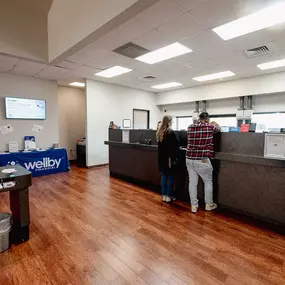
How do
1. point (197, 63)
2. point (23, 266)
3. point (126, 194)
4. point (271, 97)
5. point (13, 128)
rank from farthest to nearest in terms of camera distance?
1. point (271, 97)
2. point (13, 128)
3. point (197, 63)
4. point (126, 194)
5. point (23, 266)

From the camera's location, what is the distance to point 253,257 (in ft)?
6.54

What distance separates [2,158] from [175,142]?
167 inches

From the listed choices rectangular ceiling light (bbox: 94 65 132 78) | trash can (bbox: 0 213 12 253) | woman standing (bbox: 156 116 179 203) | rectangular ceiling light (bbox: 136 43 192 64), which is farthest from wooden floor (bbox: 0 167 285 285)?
rectangular ceiling light (bbox: 94 65 132 78)

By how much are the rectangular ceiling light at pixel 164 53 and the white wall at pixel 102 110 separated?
2489 millimetres

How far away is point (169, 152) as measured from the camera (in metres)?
3.20

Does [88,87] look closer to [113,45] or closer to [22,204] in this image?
[113,45]

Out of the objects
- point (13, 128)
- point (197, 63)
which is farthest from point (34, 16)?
point (197, 63)

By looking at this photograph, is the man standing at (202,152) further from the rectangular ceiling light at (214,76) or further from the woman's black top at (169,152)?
the rectangular ceiling light at (214,76)

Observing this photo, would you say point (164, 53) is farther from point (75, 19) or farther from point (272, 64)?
point (272, 64)

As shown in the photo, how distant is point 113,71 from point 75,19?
201cm

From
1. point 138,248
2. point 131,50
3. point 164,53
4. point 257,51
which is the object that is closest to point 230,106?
point 257,51

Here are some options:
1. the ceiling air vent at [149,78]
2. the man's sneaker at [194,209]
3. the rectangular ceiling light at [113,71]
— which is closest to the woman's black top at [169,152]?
the man's sneaker at [194,209]

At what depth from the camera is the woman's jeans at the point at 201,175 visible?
2.89 meters

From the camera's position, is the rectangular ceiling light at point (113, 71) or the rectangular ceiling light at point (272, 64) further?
the rectangular ceiling light at point (113, 71)
